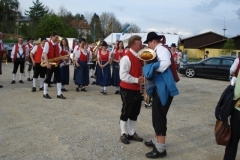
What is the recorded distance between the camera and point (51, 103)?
8.61 meters

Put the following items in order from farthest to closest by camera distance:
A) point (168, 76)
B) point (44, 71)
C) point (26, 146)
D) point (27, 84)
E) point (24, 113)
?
point (27, 84) < point (44, 71) < point (24, 113) < point (26, 146) < point (168, 76)

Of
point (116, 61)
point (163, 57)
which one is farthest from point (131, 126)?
point (116, 61)

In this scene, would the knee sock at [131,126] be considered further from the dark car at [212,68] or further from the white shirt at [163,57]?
the dark car at [212,68]

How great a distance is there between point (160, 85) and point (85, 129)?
2.27 meters

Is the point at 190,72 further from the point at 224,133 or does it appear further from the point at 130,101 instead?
the point at 224,133

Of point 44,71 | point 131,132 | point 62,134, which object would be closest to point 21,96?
point 44,71

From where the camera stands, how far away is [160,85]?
15.3ft

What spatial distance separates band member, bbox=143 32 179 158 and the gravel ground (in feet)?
1.10

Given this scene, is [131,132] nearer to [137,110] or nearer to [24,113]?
[137,110]

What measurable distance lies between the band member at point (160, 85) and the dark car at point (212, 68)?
1434 cm

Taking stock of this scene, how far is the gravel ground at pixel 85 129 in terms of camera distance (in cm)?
502

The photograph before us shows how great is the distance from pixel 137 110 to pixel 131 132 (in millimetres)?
470

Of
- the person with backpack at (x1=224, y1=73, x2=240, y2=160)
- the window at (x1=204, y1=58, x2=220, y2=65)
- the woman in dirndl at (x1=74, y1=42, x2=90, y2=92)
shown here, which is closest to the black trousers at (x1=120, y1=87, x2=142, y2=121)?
the person with backpack at (x1=224, y1=73, x2=240, y2=160)

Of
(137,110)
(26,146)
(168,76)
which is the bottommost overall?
(26,146)
